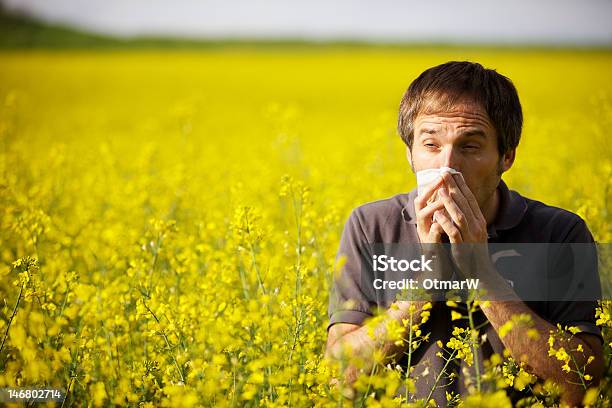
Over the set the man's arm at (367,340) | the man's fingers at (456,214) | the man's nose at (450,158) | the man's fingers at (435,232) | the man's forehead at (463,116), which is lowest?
the man's arm at (367,340)

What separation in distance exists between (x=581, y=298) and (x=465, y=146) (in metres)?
0.58

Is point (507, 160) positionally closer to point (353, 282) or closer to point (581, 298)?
point (581, 298)

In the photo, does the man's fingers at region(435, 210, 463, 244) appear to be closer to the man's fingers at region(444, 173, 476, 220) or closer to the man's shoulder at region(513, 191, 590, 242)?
the man's fingers at region(444, 173, 476, 220)

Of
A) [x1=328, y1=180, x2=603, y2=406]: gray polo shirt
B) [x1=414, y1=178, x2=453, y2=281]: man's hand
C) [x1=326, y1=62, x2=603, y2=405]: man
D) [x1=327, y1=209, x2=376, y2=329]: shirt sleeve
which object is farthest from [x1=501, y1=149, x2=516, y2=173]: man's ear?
[x1=327, y1=209, x2=376, y2=329]: shirt sleeve

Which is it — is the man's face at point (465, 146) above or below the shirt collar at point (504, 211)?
above

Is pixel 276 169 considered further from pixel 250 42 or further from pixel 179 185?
pixel 250 42

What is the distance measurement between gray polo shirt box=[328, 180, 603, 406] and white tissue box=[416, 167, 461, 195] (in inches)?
8.9

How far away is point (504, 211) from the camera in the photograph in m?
2.15

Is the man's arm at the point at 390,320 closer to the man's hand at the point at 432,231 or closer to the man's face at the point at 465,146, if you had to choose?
the man's hand at the point at 432,231

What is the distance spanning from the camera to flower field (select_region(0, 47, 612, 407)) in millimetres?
1943

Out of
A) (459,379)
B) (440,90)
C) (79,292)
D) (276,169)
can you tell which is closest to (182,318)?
(79,292)

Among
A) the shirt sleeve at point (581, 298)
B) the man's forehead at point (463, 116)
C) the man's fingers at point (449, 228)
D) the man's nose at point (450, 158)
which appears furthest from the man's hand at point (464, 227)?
the shirt sleeve at point (581, 298)

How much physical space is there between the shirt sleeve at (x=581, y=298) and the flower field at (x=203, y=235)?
7 centimetres

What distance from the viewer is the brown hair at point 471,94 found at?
6.79 ft
